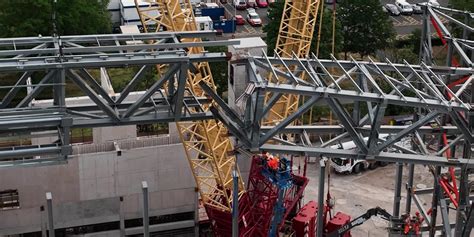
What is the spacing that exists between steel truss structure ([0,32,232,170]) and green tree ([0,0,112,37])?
26819 mm

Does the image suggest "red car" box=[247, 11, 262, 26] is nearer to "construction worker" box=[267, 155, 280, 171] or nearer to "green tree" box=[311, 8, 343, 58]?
"green tree" box=[311, 8, 343, 58]

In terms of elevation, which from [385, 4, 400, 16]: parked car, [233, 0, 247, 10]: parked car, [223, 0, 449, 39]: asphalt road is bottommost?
[223, 0, 449, 39]: asphalt road

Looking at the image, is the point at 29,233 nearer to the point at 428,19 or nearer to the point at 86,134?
the point at 86,134

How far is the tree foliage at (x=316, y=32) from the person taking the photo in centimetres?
4345

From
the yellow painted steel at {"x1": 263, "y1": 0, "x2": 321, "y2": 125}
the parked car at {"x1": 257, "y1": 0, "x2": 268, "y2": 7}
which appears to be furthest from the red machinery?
the parked car at {"x1": 257, "y1": 0, "x2": 268, "y2": 7}

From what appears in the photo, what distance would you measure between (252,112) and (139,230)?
12807 mm

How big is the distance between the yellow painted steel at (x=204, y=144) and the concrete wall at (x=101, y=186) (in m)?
0.68

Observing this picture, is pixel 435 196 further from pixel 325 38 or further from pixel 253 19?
pixel 253 19

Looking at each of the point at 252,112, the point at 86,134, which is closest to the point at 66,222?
the point at 86,134

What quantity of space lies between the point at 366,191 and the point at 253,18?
24.4 meters

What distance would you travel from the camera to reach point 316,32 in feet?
142

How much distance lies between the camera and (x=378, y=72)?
18.1 m

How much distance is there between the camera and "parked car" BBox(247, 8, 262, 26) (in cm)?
5368

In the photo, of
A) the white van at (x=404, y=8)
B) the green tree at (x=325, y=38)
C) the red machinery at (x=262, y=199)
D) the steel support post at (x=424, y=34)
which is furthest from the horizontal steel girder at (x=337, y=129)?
the white van at (x=404, y=8)
